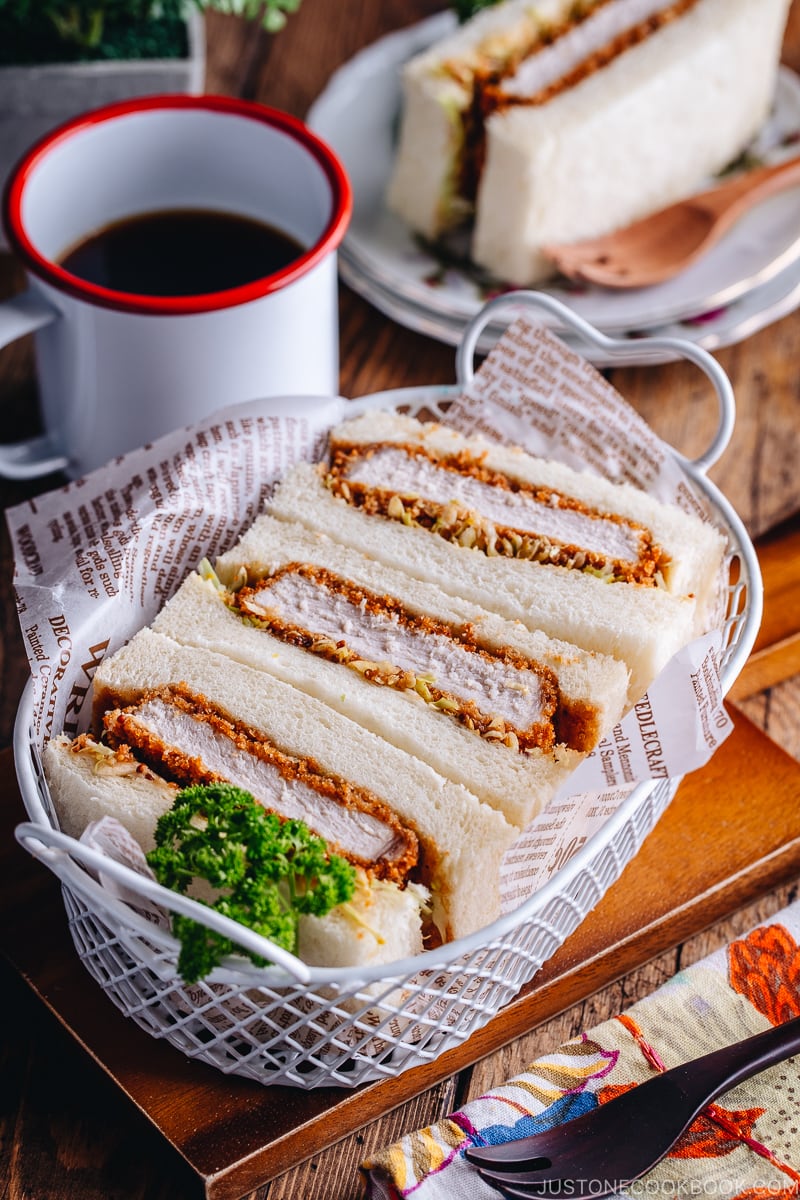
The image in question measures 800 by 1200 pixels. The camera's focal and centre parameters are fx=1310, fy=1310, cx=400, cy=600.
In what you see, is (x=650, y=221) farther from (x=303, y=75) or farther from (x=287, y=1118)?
(x=287, y=1118)

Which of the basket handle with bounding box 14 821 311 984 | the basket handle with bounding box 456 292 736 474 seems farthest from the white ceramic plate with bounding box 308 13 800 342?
the basket handle with bounding box 14 821 311 984

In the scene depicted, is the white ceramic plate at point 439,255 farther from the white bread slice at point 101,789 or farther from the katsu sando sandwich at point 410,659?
the white bread slice at point 101,789

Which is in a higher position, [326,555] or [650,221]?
[650,221]

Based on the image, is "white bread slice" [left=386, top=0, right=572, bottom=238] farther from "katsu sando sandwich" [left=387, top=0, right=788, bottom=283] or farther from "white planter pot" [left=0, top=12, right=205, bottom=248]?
"white planter pot" [left=0, top=12, right=205, bottom=248]

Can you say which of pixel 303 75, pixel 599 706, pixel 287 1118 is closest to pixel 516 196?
pixel 303 75

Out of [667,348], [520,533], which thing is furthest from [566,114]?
[520,533]
